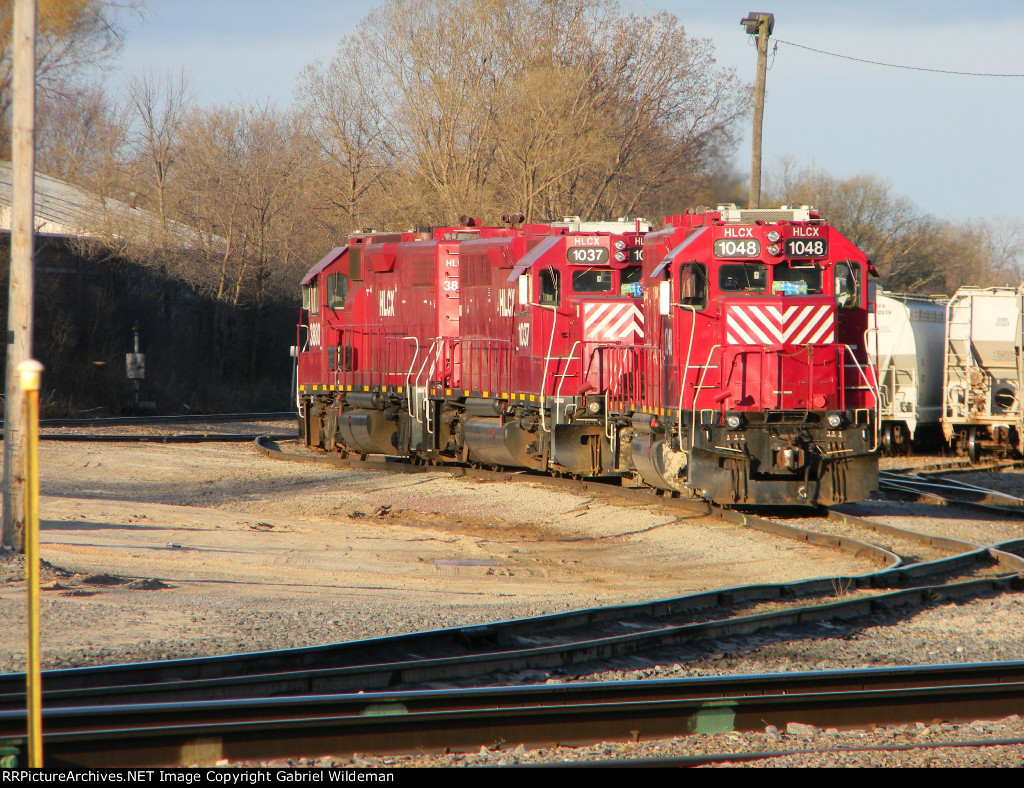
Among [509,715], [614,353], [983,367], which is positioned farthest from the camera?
[983,367]

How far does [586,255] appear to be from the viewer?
705 inches

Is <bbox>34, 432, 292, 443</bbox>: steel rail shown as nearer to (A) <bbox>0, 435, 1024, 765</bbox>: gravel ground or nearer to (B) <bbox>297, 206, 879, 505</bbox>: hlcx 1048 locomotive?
(B) <bbox>297, 206, 879, 505</bbox>: hlcx 1048 locomotive

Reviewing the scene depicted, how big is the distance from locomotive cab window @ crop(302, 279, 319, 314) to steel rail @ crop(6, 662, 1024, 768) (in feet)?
65.7

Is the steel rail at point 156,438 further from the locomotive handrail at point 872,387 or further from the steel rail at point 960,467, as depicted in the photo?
the locomotive handrail at point 872,387

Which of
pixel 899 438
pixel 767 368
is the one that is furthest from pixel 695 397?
pixel 899 438

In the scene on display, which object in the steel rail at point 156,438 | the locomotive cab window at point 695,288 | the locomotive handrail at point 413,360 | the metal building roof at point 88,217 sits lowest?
the steel rail at point 156,438

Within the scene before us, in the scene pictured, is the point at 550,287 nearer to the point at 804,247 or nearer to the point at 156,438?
the point at 804,247

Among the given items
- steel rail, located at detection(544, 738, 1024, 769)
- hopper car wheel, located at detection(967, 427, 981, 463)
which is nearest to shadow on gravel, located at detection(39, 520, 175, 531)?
steel rail, located at detection(544, 738, 1024, 769)

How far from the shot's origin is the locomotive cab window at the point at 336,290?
24641 millimetres

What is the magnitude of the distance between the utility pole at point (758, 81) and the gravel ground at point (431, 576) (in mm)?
10916

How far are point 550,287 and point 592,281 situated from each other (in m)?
0.73

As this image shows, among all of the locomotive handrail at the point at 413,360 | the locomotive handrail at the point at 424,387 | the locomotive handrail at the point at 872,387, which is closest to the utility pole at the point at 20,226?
the locomotive handrail at the point at 872,387

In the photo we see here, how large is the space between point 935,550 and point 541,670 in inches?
286

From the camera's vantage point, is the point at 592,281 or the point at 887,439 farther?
the point at 887,439
